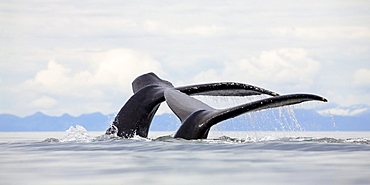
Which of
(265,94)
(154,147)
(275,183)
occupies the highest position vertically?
(265,94)

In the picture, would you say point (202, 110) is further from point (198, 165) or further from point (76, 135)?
point (198, 165)

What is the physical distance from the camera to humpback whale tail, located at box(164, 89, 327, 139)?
1131 centimetres

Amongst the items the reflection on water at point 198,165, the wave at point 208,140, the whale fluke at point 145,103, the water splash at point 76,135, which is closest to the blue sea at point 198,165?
the reflection on water at point 198,165

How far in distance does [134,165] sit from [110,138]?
5.58 m

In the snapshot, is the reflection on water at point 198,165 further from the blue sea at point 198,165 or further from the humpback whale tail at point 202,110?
the humpback whale tail at point 202,110

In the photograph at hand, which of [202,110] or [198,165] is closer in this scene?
[198,165]

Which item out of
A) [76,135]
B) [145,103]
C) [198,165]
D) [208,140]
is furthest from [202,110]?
[198,165]

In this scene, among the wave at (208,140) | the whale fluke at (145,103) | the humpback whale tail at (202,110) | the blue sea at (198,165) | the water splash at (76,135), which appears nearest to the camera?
the blue sea at (198,165)

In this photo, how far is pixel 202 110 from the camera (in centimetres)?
1213

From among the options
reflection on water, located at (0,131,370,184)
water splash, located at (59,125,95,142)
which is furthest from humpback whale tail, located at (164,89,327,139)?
water splash, located at (59,125,95,142)

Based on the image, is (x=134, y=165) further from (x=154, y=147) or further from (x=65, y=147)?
(x=65, y=147)

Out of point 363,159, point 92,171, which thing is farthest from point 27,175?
point 363,159

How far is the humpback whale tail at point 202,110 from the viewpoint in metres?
11.3

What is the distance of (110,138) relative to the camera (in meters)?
13.1
